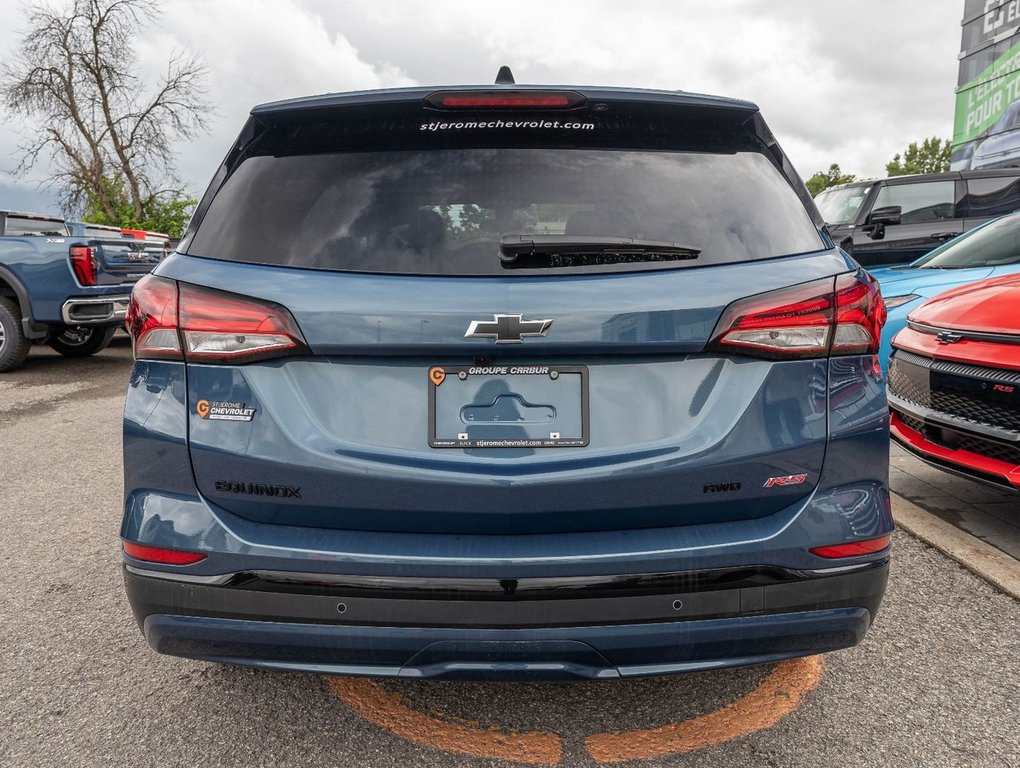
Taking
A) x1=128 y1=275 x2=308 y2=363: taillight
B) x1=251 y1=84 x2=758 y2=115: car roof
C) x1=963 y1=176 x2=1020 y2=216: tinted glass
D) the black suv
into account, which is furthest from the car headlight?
x1=963 y1=176 x2=1020 y2=216: tinted glass

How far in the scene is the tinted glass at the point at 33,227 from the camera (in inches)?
375

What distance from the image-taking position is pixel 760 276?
1.89 metres

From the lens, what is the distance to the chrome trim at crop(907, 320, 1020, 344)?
340 cm

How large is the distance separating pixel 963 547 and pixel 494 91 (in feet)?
9.94

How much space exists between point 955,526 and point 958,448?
52 centimetres

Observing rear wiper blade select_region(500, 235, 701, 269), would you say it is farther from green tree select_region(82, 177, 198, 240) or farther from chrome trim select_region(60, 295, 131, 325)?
green tree select_region(82, 177, 198, 240)

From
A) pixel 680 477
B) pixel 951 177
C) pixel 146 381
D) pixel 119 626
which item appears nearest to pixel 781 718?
pixel 680 477

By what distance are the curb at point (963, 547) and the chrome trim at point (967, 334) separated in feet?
2.95

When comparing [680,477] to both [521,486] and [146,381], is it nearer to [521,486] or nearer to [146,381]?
[521,486]

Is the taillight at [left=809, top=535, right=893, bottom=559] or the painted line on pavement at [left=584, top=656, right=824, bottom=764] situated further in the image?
the painted line on pavement at [left=584, top=656, right=824, bottom=764]

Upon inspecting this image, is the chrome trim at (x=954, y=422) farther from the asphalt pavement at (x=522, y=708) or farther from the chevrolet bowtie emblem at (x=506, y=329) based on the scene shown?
the chevrolet bowtie emblem at (x=506, y=329)

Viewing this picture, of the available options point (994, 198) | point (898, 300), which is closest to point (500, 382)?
point (898, 300)

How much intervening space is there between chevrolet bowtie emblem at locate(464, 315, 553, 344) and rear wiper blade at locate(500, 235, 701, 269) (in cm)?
16

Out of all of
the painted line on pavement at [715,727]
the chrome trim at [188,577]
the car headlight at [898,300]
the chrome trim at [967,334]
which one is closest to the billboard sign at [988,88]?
the car headlight at [898,300]
